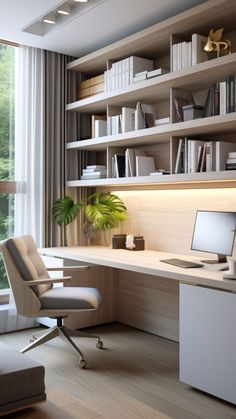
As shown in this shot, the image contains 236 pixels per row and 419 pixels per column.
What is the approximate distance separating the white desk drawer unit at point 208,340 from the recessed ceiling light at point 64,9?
218 cm

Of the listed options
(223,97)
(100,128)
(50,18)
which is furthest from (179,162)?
(50,18)


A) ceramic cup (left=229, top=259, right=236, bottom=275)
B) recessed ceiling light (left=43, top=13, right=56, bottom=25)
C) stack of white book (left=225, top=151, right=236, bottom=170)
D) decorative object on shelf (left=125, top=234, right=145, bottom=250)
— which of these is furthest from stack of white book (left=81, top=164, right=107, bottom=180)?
ceramic cup (left=229, top=259, right=236, bottom=275)

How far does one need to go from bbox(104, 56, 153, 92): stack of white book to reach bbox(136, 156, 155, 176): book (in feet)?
2.05

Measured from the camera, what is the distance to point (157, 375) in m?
3.02

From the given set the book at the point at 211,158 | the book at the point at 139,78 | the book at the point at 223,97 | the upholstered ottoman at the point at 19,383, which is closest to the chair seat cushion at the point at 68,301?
the upholstered ottoman at the point at 19,383

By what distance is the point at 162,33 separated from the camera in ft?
10.9

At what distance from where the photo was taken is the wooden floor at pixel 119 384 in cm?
246

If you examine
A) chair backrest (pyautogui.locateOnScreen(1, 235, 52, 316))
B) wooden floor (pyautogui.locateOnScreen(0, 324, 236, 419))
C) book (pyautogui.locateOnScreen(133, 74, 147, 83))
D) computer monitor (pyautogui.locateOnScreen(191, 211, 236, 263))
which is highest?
book (pyautogui.locateOnScreen(133, 74, 147, 83))

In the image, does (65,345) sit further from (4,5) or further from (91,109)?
(4,5)

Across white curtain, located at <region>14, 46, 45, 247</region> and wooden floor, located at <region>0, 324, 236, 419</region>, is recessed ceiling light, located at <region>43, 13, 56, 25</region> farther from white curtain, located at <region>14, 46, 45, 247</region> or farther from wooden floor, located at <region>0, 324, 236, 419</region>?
wooden floor, located at <region>0, 324, 236, 419</region>

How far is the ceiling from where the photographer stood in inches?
126

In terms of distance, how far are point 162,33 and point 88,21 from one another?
0.62 m

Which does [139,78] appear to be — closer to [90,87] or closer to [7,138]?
[90,87]

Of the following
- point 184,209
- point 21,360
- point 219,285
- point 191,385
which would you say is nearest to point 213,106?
point 184,209
